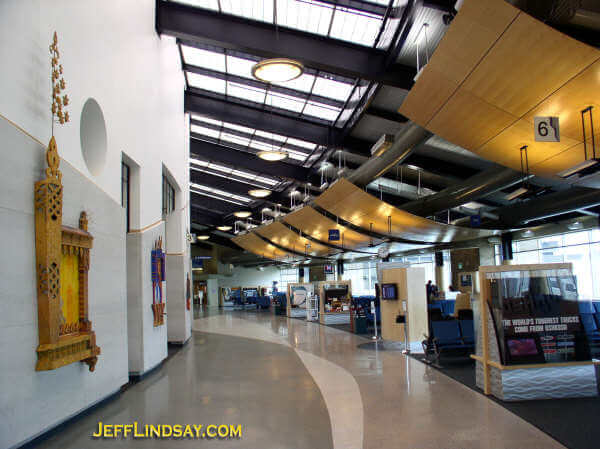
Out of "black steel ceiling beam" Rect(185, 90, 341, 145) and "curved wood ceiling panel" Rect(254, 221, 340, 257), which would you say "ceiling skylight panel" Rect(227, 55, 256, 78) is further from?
"curved wood ceiling panel" Rect(254, 221, 340, 257)

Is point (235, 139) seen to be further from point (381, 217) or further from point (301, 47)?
point (301, 47)

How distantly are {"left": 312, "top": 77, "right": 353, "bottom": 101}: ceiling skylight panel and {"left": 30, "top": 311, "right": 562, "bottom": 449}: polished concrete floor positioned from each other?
6899 millimetres

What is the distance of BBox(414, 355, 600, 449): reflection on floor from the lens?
464cm

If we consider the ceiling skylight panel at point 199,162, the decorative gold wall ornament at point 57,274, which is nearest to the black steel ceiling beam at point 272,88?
the decorative gold wall ornament at point 57,274

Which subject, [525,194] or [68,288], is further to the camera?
[525,194]

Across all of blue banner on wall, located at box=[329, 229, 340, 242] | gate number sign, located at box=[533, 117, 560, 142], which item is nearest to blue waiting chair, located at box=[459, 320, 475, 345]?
gate number sign, located at box=[533, 117, 560, 142]

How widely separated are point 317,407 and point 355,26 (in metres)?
7.20

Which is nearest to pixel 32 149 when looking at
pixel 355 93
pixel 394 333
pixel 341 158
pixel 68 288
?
pixel 68 288

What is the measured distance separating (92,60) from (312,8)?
4458 mm

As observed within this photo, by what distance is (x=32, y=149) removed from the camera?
15.5 feet

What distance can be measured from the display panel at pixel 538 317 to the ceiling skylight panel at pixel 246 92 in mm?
8952

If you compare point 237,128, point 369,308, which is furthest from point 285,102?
point 369,308

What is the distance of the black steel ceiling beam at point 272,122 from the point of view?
1401 cm

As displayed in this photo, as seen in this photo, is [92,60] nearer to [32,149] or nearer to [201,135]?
[32,149]
